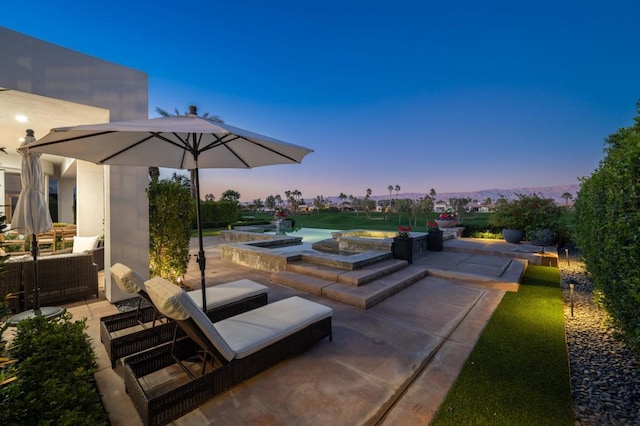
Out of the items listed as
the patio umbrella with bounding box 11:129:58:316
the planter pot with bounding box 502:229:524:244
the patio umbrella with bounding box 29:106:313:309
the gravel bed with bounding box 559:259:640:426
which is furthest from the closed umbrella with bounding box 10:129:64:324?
the planter pot with bounding box 502:229:524:244

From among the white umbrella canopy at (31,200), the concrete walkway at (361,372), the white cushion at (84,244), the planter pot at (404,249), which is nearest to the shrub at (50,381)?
the concrete walkway at (361,372)

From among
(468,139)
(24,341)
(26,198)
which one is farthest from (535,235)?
(468,139)

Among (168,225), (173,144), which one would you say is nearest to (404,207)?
(168,225)

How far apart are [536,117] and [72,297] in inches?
1119

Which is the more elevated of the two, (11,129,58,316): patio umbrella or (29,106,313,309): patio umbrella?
(29,106,313,309): patio umbrella

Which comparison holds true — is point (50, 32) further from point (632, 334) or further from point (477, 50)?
point (477, 50)

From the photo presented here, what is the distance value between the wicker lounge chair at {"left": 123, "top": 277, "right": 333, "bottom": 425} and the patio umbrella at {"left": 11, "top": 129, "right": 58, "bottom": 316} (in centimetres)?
303

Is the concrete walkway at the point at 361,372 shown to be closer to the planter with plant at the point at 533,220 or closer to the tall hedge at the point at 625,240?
the tall hedge at the point at 625,240

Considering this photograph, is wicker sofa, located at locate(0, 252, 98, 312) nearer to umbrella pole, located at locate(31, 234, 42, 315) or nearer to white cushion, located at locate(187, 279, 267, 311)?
umbrella pole, located at locate(31, 234, 42, 315)

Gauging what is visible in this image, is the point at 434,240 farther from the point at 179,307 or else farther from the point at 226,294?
the point at 179,307

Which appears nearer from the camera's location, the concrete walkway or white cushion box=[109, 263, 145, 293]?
the concrete walkway

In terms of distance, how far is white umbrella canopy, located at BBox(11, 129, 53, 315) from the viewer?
405 cm

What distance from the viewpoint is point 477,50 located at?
1509 cm

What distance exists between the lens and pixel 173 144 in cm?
364
